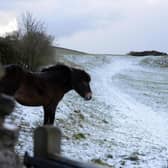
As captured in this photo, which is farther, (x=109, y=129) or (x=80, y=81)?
(x=109, y=129)

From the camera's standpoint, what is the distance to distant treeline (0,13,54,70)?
19844 millimetres

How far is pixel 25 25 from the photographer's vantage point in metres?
25.2

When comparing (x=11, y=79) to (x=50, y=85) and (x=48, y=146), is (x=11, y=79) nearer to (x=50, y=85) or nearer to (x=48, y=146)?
(x=50, y=85)

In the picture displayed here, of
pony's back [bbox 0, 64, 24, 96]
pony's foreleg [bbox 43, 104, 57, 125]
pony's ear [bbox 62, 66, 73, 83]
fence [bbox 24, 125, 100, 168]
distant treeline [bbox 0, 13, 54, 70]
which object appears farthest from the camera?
distant treeline [bbox 0, 13, 54, 70]

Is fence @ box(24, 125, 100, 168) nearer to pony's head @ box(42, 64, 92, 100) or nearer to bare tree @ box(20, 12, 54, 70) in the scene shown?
pony's head @ box(42, 64, 92, 100)

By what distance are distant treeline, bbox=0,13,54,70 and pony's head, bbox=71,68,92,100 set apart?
10808mm

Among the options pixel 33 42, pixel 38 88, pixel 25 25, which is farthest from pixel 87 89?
pixel 25 25

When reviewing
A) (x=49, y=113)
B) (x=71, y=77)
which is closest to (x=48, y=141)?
(x=71, y=77)

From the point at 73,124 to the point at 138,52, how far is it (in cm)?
6923

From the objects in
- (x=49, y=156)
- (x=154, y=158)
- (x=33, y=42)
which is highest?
(x=33, y=42)

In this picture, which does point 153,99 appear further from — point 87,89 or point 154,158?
point 87,89

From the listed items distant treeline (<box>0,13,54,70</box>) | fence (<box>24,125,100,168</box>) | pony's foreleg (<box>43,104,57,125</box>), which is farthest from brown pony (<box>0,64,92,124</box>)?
distant treeline (<box>0,13,54,70</box>)

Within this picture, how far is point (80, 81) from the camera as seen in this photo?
8336 mm

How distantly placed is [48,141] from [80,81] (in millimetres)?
4329
